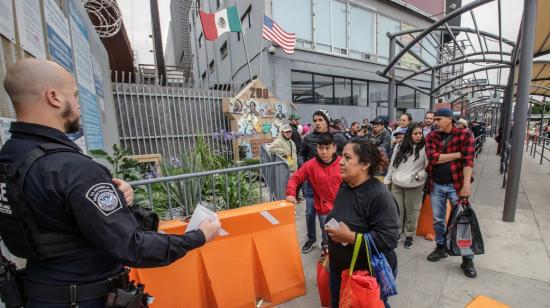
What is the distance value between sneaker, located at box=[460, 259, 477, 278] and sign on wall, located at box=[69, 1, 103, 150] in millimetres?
4949

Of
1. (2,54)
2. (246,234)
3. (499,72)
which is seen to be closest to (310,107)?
(499,72)

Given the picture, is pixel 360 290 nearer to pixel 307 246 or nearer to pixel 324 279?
pixel 324 279

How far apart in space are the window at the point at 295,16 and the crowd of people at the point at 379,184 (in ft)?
28.6

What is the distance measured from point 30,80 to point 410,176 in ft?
13.0

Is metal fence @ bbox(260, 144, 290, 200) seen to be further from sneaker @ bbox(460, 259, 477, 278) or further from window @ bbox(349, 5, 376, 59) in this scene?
window @ bbox(349, 5, 376, 59)

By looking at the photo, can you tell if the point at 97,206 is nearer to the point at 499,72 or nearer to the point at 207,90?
the point at 207,90

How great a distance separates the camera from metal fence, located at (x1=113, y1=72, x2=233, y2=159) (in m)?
7.68

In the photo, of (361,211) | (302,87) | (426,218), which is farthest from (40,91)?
(302,87)

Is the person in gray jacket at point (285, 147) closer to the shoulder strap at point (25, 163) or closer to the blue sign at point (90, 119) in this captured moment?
the blue sign at point (90, 119)

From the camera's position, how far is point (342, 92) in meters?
13.9

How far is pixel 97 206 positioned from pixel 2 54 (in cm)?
159

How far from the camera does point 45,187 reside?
1044 mm

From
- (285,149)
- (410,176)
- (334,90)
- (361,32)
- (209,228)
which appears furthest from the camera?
(361,32)

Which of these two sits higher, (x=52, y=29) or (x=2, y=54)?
(x=52, y=29)
